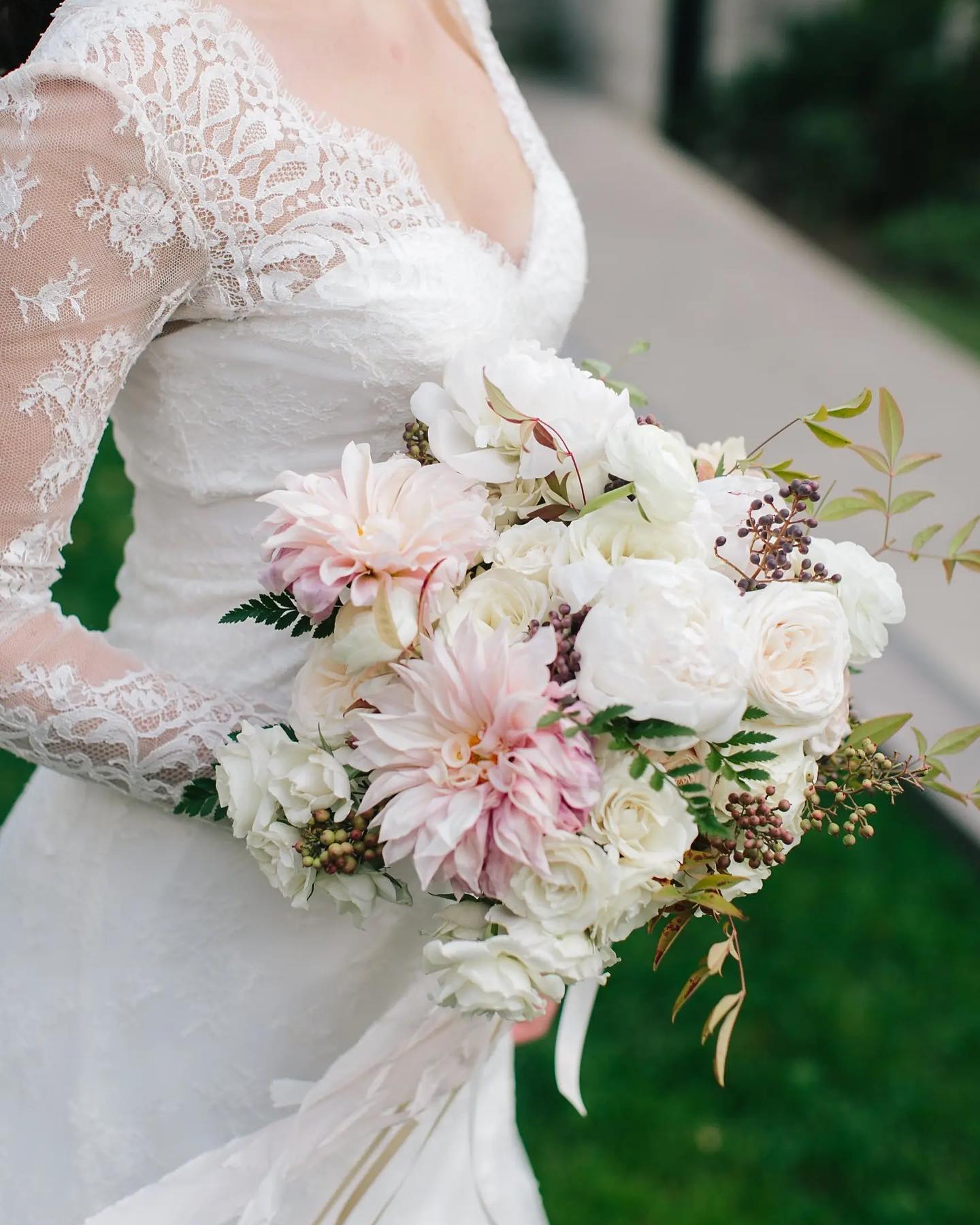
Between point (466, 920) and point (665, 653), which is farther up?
point (665, 653)

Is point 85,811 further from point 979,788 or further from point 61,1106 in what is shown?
point 979,788

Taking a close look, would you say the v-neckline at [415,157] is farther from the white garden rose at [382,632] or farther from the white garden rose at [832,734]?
the white garden rose at [832,734]

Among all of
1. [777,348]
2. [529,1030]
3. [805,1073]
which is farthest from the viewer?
[777,348]

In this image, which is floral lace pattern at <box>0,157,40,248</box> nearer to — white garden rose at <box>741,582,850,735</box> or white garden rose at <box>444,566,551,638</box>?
white garden rose at <box>444,566,551,638</box>

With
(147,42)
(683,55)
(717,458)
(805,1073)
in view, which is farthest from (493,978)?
(683,55)

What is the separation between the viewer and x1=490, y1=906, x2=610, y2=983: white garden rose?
1144mm

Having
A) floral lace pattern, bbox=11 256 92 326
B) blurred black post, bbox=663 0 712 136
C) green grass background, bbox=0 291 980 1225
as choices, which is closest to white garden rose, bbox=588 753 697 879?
floral lace pattern, bbox=11 256 92 326

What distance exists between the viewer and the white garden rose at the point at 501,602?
1.17 metres

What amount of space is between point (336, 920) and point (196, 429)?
590mm

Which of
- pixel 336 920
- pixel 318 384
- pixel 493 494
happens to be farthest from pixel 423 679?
pixel 336 920

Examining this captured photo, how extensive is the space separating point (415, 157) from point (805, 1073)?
7.36ft

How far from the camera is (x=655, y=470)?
1.17 metres

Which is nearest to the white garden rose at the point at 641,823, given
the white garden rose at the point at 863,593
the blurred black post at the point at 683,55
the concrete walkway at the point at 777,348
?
the white garden rose at the point at 863,593

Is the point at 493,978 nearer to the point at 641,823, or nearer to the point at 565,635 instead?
the point at 641,823
